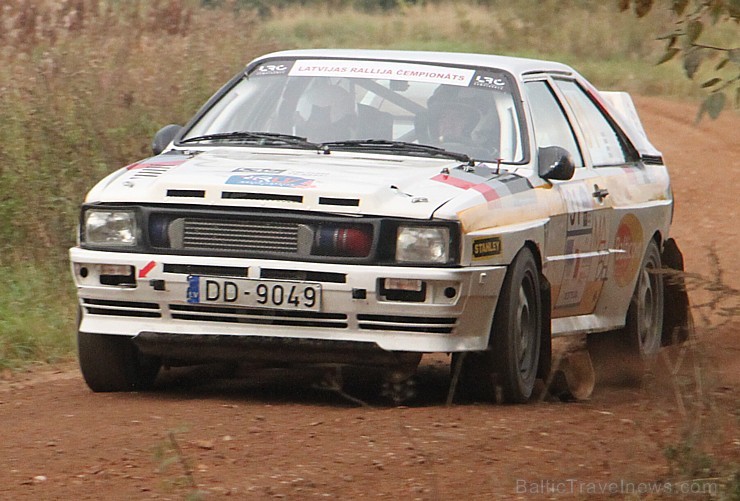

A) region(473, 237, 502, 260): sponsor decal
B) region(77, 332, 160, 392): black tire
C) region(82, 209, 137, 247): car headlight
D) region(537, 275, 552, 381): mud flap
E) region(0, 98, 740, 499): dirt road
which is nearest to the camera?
region(0, 98, 740, 499): dirt road

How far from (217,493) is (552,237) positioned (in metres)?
2.86

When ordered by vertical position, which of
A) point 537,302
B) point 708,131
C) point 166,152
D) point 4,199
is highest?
point 166,152

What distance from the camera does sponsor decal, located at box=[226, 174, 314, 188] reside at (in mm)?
6055

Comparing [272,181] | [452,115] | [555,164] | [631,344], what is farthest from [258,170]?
[631,344]

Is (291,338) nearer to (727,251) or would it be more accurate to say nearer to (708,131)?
(727,251)

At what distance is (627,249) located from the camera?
7992 millimetres

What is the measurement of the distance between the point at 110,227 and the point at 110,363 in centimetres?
67

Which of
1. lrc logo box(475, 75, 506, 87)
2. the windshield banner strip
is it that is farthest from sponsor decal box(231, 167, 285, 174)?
lrc logo box(475, 75, 506, 87)

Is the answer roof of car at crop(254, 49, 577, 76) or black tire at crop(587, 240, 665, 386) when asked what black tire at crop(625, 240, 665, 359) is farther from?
roof of car at crop(254, 49, 577, 76)

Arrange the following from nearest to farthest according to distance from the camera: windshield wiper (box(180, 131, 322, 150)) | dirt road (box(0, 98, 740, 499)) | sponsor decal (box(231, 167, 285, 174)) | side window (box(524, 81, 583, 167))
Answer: dirt road (box(0, 98, 740, 499)), sponsor decal (box(231, 167, 285, 174)), windshield wiper (box(180, 131, 322, 150)), side window (box(524, 81, 583, 167))

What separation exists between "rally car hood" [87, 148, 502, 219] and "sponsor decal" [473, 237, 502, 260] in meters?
0.22

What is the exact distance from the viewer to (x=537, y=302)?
6695 mm

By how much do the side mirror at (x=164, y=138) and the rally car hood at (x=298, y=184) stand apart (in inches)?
25.6

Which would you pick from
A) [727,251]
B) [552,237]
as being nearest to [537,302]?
[552,237]
